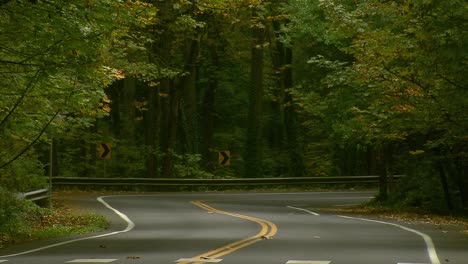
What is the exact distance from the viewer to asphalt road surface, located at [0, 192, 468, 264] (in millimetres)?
14133

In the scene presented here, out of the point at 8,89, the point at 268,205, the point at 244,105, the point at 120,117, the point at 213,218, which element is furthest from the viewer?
the point at 244,105

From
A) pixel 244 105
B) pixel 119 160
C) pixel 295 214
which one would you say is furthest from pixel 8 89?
pixel 244 105

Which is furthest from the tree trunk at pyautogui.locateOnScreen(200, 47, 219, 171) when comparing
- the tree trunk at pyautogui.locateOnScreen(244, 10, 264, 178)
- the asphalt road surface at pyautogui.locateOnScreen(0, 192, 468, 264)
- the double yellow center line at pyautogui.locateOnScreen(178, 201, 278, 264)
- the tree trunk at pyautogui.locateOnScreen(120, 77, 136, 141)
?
the double yellow center line at pyautogui.locateOnScreen(178, 201, 278, 264)

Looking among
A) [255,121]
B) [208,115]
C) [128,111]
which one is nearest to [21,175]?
[255,121]

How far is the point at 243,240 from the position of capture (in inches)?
699

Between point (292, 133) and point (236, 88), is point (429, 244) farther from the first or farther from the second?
point (236, 88)

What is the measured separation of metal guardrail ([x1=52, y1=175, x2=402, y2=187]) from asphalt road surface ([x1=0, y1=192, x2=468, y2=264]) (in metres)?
10.5

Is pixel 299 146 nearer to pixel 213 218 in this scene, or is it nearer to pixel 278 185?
pixel 278 185

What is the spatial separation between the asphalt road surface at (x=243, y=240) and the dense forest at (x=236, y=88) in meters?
3.05

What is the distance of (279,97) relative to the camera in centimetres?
5409

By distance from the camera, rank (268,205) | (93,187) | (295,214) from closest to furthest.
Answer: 1. (295,214)
2. (268,205)
3. (93,187)

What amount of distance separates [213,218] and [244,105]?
35.9 meters

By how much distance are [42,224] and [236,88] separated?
37548 mm

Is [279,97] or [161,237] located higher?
[279,97]
